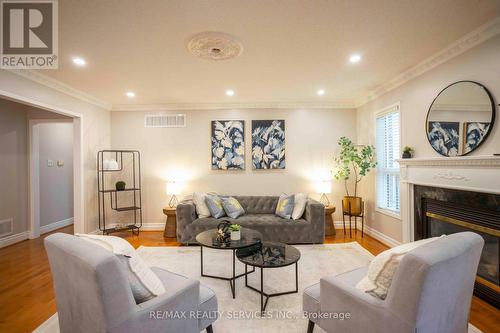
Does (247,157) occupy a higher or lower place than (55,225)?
higher

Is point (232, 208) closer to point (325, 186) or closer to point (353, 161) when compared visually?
point (325, 186)

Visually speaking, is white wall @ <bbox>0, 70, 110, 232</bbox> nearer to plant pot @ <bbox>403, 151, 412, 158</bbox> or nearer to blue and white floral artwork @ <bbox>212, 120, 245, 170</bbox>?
blue and white floral artwork @ <bbox>212, 120, 245, 170</bbox>

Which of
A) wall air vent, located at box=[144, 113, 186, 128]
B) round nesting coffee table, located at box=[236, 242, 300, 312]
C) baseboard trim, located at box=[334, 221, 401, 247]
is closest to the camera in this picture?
round nesting coffee table, located at box=[236, 242, 300, 312]

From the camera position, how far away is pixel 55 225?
5.05 metres

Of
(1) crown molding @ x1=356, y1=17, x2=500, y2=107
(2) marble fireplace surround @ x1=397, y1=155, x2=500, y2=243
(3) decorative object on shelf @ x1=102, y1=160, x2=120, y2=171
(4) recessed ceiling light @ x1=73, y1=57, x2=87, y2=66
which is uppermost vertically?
(4) recessed ceiling light @ x1=73, y1=57, x2=87, y2=66

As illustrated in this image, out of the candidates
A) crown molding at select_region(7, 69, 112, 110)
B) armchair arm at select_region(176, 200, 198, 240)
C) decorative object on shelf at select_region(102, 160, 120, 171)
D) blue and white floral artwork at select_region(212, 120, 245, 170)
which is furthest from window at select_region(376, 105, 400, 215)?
crown molding at select_region(7, 69, 112, 110)

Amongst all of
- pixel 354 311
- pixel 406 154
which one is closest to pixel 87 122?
pixel 354 311

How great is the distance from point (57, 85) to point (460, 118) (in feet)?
18.3

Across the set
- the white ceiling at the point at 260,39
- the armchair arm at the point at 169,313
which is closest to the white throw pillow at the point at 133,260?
the armchair arm at the point at 169,313

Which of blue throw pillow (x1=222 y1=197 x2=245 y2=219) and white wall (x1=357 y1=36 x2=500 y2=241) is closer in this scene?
white wall (x1=357 y1=36 x2=500 y2=241)

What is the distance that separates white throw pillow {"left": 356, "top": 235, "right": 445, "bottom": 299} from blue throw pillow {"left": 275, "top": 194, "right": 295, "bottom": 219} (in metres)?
2.70

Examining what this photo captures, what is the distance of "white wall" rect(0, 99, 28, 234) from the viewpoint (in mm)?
4039

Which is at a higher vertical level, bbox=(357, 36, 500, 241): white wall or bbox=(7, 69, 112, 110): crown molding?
bbox=(7, 69, 112, 110): crown molding

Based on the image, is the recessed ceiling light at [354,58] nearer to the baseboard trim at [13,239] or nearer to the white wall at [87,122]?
the white wall at [87,122]
